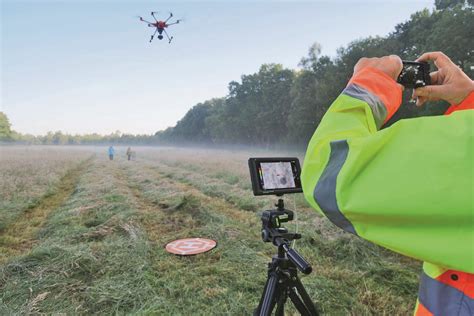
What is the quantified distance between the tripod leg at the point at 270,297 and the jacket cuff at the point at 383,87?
126 centimetres

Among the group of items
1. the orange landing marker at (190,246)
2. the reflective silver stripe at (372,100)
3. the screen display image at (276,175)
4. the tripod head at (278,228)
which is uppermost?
the reflective silver stripe at (372,100)

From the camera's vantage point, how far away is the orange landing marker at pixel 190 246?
448 cm

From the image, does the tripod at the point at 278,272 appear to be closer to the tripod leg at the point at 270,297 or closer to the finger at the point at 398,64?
the tripod leg at the point at 270,297

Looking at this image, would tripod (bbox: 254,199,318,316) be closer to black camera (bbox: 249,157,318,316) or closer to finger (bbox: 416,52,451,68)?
black camera (bbox: 249,157,318,316)

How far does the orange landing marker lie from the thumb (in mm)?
4072

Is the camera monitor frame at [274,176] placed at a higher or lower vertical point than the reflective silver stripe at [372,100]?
lower

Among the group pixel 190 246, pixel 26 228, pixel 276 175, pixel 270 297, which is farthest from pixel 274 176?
pixel 26 228

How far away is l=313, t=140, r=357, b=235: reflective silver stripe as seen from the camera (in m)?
0.73

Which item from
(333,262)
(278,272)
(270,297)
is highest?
(278,272)

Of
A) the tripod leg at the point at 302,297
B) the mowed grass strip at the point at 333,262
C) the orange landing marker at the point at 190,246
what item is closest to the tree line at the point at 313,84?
the mowed grass strip at the point at 333,262

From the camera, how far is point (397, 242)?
68 centimetres

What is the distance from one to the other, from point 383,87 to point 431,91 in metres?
0.26

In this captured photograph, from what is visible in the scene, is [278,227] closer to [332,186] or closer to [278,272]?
[278,272]

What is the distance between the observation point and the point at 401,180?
0.65m
